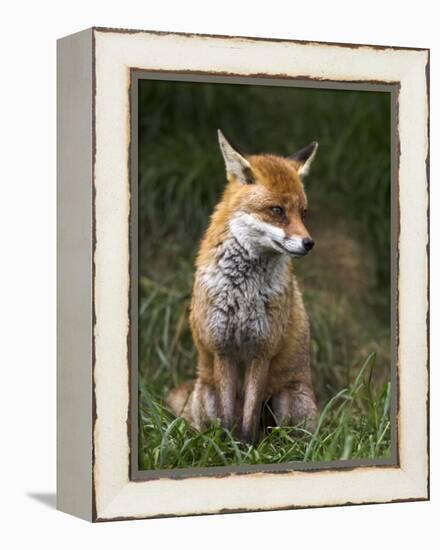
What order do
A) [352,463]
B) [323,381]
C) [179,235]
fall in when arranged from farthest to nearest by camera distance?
[179,235] → [323,381] → [352,463]

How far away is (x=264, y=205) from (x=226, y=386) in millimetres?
1189

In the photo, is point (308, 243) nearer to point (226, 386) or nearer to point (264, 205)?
point (264, 205)

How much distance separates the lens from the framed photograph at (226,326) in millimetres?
7098

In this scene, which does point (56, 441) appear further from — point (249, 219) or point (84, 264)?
point (249, 219)

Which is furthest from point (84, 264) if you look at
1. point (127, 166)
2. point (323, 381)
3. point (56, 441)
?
point (323, 381)

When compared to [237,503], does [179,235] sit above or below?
above

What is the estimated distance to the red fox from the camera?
7.95 m

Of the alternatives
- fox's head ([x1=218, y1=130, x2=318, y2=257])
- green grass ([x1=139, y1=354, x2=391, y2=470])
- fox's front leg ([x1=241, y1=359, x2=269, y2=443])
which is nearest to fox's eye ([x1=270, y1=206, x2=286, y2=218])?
fox's head ([x1=218, y1=130, x2=318, y2=257])

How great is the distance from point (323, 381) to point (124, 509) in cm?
351

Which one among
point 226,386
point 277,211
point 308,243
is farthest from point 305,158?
point 226,386

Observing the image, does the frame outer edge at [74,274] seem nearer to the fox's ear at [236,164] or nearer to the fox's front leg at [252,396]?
the fox's ear at [236,164]

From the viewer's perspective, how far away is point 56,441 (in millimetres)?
7523

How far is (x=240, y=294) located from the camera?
8.02 meters

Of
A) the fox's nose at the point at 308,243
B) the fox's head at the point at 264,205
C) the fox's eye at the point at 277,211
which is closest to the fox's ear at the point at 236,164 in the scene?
the fox's head at the point at 264,205
